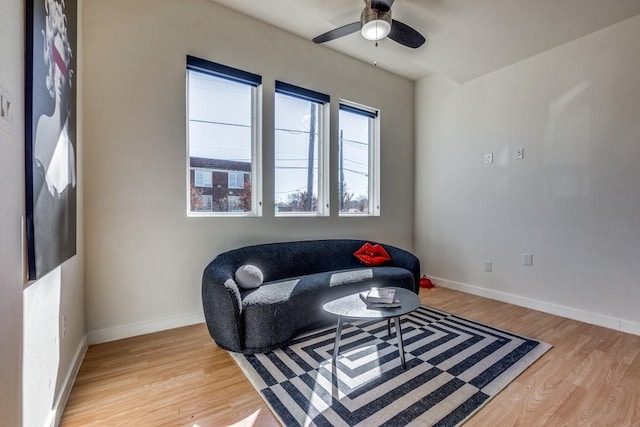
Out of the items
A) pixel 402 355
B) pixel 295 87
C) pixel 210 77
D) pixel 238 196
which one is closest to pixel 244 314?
pixel 402 355

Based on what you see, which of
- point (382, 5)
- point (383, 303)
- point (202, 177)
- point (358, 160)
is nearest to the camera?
point (383, 303)

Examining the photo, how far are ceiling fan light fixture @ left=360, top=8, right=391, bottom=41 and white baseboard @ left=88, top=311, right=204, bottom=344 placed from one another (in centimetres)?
292

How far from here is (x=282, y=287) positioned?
251 cm

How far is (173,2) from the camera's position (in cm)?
268

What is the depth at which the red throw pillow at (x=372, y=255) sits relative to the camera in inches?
135

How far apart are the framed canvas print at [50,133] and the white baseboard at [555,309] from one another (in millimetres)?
4153

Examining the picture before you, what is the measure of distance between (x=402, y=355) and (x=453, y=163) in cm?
298

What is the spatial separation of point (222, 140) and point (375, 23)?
1776 mm

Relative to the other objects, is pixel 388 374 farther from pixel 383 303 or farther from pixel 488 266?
pixel 488 266

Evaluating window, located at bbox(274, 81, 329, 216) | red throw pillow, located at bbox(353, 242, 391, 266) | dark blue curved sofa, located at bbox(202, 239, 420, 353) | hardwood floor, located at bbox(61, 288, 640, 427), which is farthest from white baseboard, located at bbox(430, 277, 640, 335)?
window, located at bbox(274, 81, 329, 216)

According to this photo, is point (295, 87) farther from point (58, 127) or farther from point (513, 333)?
A: point (513, 333)

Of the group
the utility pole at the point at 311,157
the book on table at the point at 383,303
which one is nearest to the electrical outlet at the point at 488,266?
the book on table at the point at 383,303

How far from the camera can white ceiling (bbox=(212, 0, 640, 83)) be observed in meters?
2.51

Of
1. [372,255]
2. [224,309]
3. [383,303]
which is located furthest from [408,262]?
[224,309]
